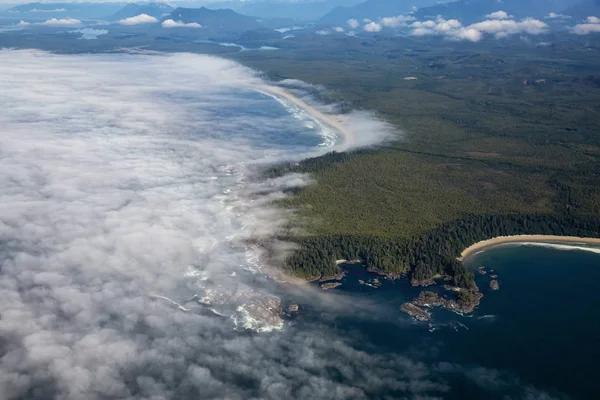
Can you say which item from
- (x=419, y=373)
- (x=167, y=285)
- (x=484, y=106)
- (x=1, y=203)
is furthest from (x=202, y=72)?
(x=419, y=373)

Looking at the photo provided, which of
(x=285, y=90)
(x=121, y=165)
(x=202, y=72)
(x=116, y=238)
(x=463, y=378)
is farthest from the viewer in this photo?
(x=202, y=72)

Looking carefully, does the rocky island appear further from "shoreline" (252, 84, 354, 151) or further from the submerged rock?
"shoreline" (252, 84, 354, 151)

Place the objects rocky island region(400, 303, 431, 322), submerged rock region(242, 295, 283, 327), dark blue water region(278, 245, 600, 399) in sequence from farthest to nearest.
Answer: rocky island region(400, 303, 431, 322) → submerged rock region(242, 295, 283, 327) → dark blue water region(278, 245, 600, 399)

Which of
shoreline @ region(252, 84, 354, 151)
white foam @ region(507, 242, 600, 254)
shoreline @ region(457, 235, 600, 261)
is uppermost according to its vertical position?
shoreline @ region(252, 84, 354, 151)

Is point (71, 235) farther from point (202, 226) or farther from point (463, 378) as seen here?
point (463, 378)

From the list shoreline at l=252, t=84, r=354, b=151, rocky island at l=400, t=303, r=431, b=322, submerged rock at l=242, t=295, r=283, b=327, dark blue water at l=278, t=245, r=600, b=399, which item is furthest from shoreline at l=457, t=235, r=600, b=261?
shoreline at l=252, t=84, r=354, b=151

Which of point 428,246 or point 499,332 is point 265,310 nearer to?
point 499,332

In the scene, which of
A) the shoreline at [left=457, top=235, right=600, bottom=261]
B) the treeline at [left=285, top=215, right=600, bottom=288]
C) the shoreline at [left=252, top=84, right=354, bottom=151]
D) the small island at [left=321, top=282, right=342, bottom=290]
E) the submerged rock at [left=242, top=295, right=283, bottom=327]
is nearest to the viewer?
the submerged rock at [left=242, top=295, right=283, bottom=327]
